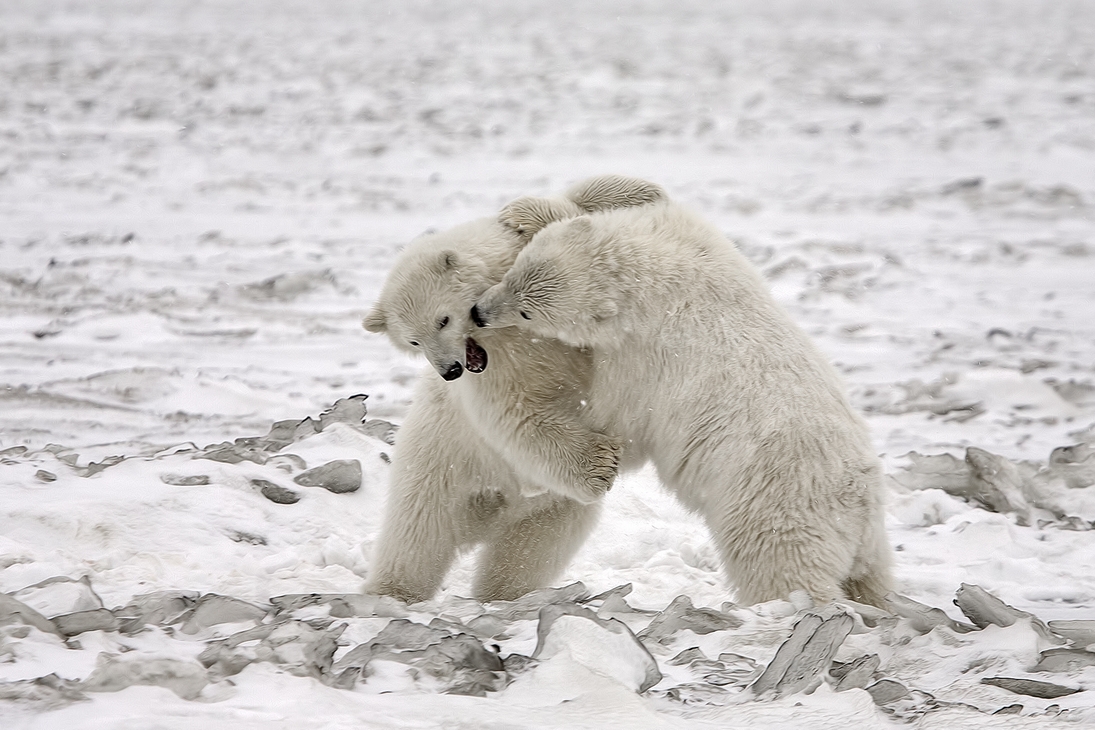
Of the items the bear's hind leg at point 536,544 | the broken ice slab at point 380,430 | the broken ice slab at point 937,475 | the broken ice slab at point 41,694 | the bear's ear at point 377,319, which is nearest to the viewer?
the broken ice slab at point 41,694

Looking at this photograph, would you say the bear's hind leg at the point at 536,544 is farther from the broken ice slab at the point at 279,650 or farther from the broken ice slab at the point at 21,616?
the broken ice slab at the point at 21,616

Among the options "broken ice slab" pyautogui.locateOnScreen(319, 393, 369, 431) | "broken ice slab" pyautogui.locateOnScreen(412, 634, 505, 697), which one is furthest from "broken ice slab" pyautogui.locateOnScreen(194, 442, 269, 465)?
"broken ice slab" pyautogui.locateOnScreen(412, 634, 505, 697)

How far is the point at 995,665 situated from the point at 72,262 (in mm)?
7118

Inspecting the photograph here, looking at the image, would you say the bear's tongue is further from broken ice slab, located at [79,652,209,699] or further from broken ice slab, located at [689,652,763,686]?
broken ice slab, located at [79,652,209,699]

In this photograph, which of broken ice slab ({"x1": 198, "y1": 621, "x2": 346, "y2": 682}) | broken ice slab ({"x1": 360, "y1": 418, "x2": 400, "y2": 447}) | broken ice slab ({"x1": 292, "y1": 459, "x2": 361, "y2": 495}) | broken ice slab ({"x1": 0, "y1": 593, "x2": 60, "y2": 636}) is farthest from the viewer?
broken ice slab ({"x1": 360, "y1": 418, "x2": 400, "y2": 447})

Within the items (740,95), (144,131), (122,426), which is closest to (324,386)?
(122,426)

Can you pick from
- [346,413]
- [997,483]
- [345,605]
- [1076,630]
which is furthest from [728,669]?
[346,413]

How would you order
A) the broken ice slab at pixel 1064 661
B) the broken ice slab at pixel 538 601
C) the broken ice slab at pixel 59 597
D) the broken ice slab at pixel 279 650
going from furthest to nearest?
the broken ice slab at pixel 538 601 → the broken ice slab at pixel 59 597 → the broken ice slab at pixel 1064 661 → the broken ice slab at pixel 279 650

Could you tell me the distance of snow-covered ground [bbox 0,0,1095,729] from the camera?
2.36m

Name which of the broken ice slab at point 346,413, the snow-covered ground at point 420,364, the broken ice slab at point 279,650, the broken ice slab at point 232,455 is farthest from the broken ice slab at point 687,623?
the broken ice slab at point 346,413

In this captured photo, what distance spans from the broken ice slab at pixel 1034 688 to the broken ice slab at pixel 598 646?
797 mm

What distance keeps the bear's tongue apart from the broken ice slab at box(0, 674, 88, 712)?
146 centimetres

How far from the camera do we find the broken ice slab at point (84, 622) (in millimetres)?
2496

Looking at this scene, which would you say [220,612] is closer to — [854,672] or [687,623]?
[687,623]
